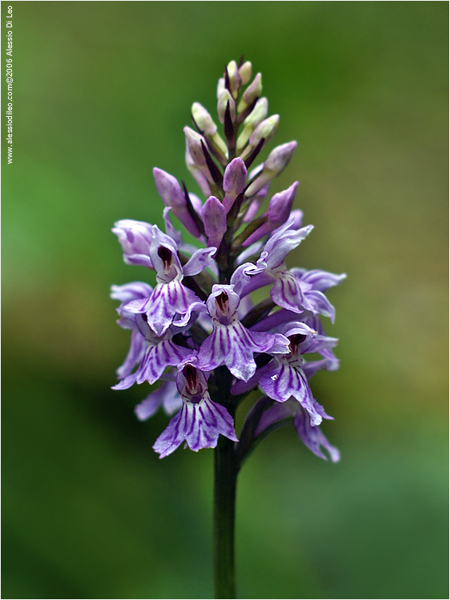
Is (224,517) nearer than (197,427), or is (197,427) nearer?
(197,427)

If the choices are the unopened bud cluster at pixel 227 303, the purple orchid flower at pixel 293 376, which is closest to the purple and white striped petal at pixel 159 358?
the unopened bud cluster at pixel 227 303

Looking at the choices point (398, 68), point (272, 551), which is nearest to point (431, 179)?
point (398, 68)

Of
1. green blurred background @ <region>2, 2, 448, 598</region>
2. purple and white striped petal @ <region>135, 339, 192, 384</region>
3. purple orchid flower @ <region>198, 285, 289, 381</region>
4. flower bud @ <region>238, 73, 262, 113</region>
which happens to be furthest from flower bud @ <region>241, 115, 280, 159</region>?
green blurred background @ <region>2, 2, 448, 598</region>

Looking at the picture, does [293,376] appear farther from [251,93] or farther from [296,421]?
[251,93]

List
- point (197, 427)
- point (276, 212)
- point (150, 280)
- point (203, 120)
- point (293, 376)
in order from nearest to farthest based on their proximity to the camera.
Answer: point (197, 427) → point (293, 376) → point (276, 212) → point (203, 120) → point (150, 280)

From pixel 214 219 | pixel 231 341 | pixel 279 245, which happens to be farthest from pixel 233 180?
pixel 231 341

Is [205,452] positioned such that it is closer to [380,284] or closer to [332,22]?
Result: [380,284]

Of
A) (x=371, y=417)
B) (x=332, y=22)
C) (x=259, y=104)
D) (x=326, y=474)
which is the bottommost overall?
(x=326, y=474)
